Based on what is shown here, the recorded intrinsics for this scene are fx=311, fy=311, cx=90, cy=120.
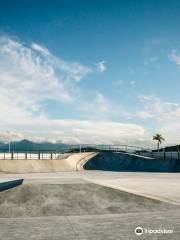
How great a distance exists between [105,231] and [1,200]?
232 inches

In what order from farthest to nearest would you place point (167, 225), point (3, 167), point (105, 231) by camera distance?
point (3, 167) → point (167, 225) → point (105, 231)

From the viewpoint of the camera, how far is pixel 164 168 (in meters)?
44.0

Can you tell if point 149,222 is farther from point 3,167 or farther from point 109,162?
point 109,162

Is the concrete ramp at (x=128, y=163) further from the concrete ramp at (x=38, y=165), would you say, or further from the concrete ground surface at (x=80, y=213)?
the concrete ground surface at (x=80, y=213)

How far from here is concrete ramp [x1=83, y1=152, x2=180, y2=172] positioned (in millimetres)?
44375

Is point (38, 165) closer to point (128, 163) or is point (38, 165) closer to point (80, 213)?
point (128, 163)

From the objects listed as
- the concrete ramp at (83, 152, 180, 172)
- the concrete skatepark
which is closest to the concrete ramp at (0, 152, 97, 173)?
the concrete ramp at (83, 152, 180, 172)

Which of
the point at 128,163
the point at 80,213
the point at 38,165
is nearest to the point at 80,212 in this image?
the point at 80,213

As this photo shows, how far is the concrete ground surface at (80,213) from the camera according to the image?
9.74m

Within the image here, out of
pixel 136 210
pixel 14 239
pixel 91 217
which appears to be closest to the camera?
pixel 14 239

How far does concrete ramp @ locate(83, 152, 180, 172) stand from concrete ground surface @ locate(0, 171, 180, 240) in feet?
92.5

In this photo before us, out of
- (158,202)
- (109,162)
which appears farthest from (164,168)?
(158,202)

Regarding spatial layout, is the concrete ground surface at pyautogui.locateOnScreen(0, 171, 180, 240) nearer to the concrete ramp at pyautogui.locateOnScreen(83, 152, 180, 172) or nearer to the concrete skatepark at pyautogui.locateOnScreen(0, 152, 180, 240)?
the concrete skatepark at pyautogui.locateOnScreen(0, 152, 180, 240)

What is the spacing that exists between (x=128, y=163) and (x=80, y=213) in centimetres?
3767
